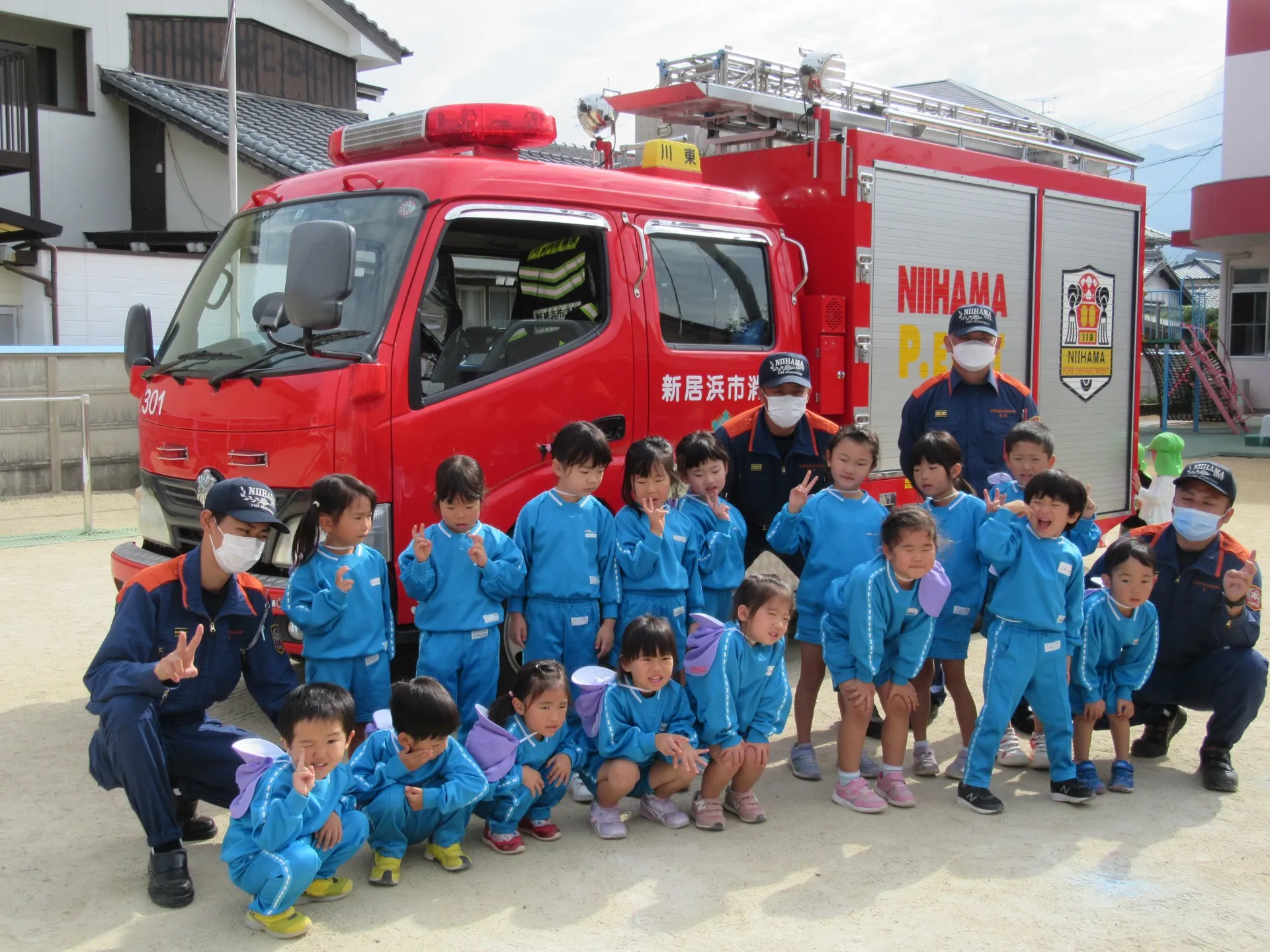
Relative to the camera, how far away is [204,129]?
14.7 m

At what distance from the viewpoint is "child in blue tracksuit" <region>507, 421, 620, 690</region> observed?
4.32 metres

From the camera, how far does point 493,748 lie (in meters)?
3.80

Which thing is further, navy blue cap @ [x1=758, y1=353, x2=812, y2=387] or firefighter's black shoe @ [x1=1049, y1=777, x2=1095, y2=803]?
navy blue cap @ [x1=758, y1=353, x2=812, y2=387]

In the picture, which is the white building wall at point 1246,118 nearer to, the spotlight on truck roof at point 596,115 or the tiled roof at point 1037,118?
the tiled roof at point 1037,118

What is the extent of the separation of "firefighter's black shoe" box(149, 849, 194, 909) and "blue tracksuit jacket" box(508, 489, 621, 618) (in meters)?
1.40

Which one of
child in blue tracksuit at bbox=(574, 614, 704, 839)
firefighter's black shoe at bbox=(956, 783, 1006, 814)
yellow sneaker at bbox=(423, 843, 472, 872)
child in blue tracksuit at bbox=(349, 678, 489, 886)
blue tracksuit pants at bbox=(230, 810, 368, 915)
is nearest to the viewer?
blue tracksuit pants at bbox=(230, 810, 368, 915)

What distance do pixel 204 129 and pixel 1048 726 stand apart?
13.5m

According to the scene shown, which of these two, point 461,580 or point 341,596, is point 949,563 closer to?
point 461,580

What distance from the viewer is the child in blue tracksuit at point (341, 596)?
3.95 m

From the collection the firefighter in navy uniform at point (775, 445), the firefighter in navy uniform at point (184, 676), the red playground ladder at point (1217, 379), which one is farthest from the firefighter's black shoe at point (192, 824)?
the red playground ladder at point (1217, 379)

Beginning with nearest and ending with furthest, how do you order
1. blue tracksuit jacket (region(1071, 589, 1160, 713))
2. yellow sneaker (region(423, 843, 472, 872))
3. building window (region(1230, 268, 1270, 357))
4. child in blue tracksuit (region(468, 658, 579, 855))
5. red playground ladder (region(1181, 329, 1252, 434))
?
yellow sneaker (region(423, 843, 472, 872)) → child in blue tracksuit (region(468, 658, 579, 855)) → blue tracksuit jacket (region(1071, 589, 1160, 713)) → red playground ladder (region(1181, 329, 1252, 434)) → building window (region(1230, 268, 1270, 357))

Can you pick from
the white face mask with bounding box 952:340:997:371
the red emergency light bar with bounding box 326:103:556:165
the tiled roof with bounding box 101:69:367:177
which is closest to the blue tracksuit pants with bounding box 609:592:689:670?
the white face mask with bounding box 952:340:997:371

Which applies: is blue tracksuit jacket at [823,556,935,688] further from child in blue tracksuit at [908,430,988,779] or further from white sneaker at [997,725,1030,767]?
white sneaker at [997,725,1030,767]

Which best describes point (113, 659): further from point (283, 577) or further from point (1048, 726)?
point (1048, 726)
